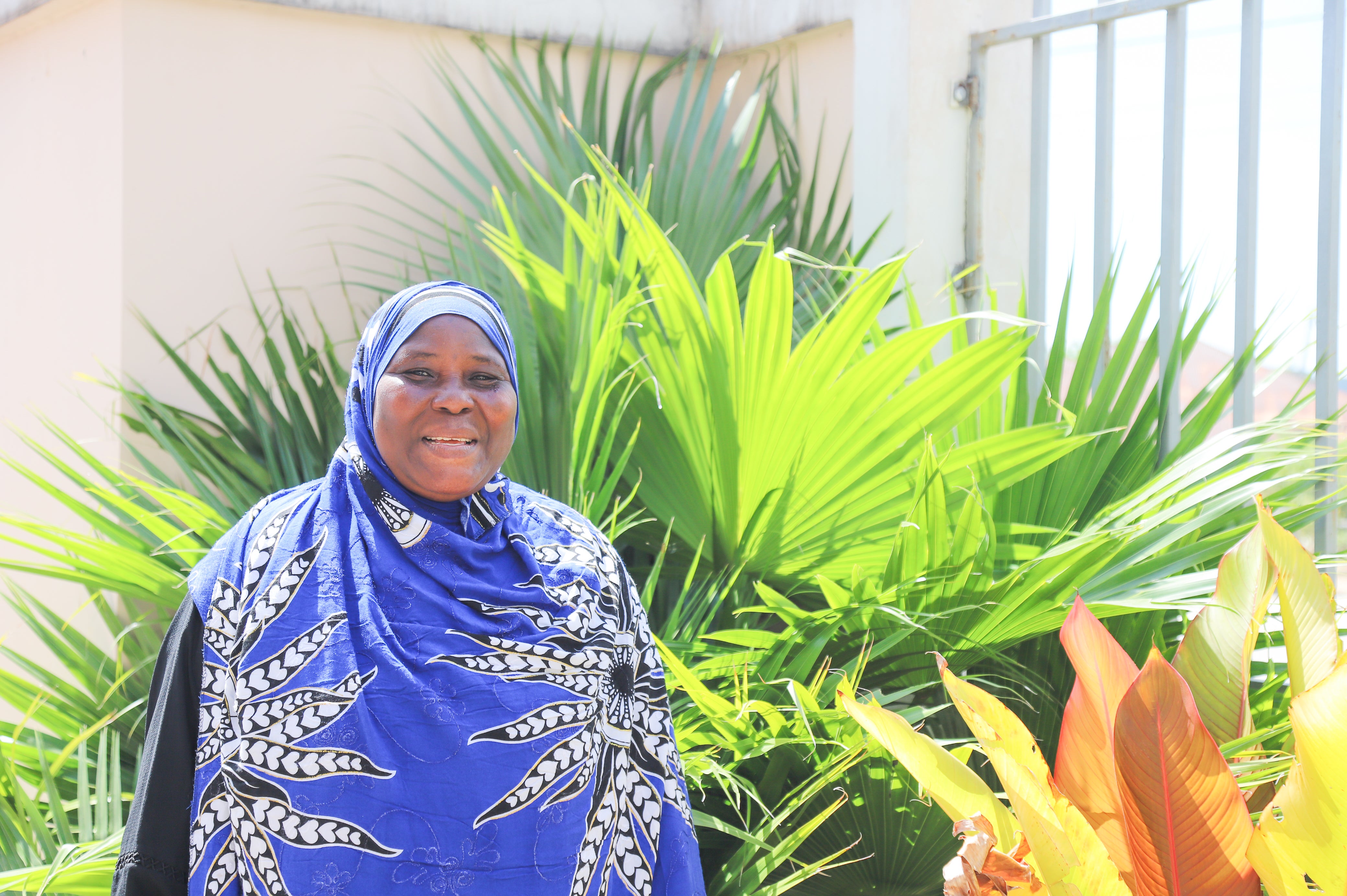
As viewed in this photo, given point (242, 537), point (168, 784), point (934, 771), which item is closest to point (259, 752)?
point (168, 784)

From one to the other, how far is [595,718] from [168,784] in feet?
1.53

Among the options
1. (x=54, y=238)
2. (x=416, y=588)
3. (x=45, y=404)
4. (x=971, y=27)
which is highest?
(x=971, y=27)

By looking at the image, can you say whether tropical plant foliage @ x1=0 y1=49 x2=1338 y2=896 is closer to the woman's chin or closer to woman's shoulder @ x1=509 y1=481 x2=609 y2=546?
woman's shoulder @ x1=509 y1=481 x2=609 y2=546

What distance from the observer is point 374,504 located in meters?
1.37

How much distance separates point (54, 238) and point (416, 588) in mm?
2519

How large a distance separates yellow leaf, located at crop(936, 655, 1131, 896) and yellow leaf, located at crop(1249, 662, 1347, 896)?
5.9 inches

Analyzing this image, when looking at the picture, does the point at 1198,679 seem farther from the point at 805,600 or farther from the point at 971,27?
the point at 971,27

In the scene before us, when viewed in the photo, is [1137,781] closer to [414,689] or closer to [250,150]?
[414,689]

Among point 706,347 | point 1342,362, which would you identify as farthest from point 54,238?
point 1342,362

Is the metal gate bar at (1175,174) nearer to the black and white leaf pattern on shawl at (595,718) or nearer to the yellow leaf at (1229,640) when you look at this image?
the yellow leaf at (1229,640)

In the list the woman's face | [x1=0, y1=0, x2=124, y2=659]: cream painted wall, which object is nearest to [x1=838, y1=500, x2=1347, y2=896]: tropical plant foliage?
the woman's face

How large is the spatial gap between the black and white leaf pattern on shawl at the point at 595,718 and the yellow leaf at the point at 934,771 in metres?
0.30

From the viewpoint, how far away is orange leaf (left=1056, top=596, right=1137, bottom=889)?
4.10 feet

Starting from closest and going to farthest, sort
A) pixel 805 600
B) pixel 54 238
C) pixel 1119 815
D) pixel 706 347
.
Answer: pixel 1119 815 → pixel 706 347 → pixel 805 600 → pixel 54 238
